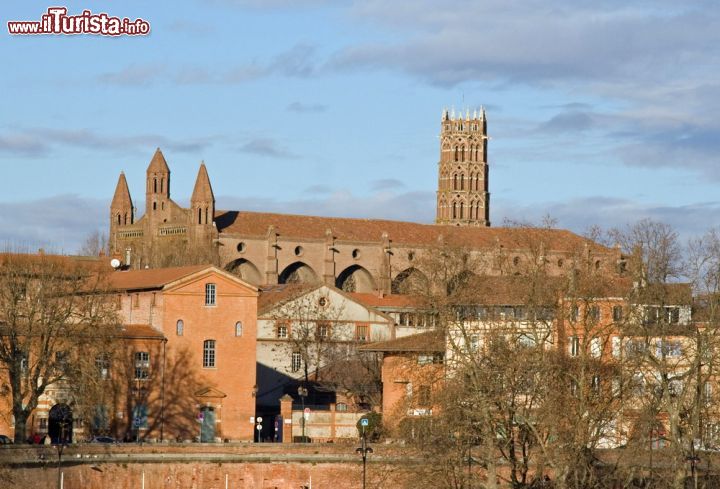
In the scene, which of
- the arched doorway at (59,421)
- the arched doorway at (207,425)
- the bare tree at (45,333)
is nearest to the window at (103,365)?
the bare tree at (45,333)

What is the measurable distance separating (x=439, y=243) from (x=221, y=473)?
8044 cm

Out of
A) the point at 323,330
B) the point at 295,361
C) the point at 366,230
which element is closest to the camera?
the point at 295,361

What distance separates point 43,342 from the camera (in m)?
77.0

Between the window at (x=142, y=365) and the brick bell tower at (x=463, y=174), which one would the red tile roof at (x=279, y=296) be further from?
the brick bell tower at (x=463, y=174)

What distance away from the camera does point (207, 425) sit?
8344 cm

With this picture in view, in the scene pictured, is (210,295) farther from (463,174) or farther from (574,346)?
(463,174)

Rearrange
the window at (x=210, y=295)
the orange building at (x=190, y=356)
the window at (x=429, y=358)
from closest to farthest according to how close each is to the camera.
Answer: the window at (x=429, y=358) → the orange building at (x=190, y=356) → the window at (x=210, y=295)

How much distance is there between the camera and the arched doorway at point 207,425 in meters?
83.1

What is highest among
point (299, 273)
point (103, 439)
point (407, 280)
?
point (299, 273)

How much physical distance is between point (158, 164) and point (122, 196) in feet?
22.4

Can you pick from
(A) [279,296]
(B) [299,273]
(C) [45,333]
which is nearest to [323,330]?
(A) [279,296]

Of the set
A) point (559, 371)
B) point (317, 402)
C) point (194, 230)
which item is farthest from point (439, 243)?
point (559, 371)

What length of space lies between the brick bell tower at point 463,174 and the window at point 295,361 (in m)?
92.0

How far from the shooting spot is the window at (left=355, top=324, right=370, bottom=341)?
10712 cm
